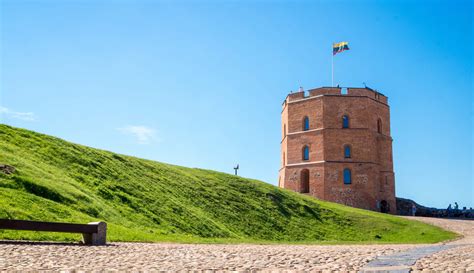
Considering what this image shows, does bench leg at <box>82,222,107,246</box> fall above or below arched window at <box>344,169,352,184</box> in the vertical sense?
below

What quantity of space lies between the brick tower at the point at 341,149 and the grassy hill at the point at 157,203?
303 inches

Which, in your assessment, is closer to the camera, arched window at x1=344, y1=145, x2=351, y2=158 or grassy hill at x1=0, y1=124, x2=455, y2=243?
grassy hill at x1=0, y1=124, x2=455, y2=243

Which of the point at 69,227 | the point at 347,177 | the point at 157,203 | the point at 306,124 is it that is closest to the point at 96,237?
the point at 69,227

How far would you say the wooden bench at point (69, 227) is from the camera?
11055mm

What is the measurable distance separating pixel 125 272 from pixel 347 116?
3616 centimetres

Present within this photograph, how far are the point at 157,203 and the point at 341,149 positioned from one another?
23.4 m

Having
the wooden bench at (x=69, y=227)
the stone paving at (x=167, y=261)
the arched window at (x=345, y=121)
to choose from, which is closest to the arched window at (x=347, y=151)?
the arched window at (x=345, y=121)

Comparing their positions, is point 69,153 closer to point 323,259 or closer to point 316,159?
point 323,259

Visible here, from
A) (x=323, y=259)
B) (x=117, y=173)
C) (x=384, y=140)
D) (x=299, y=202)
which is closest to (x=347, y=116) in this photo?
(x=384, y=140)

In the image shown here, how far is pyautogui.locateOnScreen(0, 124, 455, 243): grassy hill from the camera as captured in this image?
1538 cm

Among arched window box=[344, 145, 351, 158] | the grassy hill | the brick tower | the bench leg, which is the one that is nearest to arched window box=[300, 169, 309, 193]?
the brick tower

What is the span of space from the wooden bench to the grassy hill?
0.65m

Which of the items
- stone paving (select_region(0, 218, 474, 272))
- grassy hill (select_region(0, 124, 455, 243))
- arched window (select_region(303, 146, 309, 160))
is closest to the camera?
stone paving (select_region(0, 218, 474, 272))

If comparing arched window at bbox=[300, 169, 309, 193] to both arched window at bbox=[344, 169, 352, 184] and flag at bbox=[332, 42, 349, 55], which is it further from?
flag at bbox=[332, 42, 349, 55]
